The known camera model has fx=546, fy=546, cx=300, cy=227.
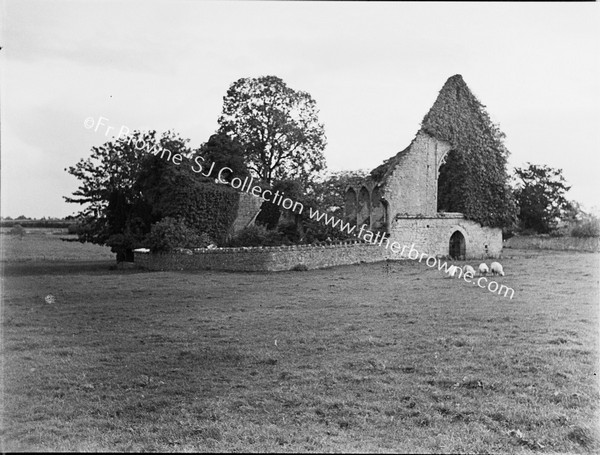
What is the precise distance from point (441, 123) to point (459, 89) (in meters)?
1.21

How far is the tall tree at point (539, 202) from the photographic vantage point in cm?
1202

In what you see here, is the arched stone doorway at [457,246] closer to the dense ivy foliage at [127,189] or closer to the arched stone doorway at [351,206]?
the arched stone doorway at [351,206]

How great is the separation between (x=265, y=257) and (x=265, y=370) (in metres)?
5.32

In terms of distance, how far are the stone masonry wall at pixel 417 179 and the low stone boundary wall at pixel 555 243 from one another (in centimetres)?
335

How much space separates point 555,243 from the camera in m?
15.4

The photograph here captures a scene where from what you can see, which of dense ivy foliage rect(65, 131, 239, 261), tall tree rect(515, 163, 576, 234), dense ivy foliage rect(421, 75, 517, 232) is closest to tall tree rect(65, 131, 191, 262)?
dense ivy foliage rect(65, 131, 239, 261)

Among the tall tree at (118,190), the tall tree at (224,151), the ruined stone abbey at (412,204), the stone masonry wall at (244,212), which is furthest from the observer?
the ruined stone abbey at (412,204)

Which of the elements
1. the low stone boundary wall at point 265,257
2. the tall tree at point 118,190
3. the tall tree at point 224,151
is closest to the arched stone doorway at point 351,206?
the low stone boundary wall at point 265,257

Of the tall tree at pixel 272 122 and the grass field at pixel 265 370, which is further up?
the tall tree at pixel 272 122

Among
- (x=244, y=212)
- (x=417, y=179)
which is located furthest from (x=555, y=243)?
(x=244, y=212)

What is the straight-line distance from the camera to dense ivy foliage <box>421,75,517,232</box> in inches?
668

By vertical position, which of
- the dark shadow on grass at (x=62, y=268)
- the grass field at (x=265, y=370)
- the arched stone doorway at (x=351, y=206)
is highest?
the arched stone doorway at (x=351, y=206)

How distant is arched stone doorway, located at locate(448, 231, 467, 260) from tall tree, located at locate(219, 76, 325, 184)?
41.2ft

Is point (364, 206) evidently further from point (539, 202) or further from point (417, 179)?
point (539, 202)
